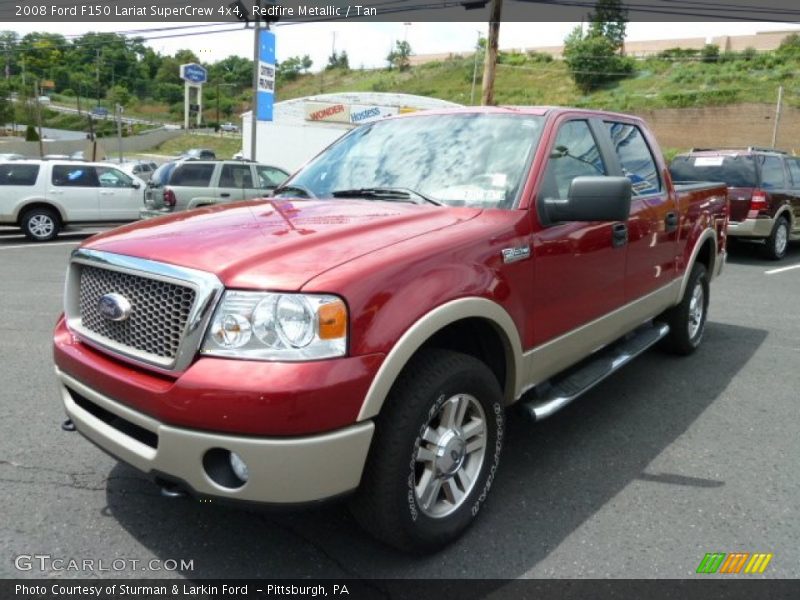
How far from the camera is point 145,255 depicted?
2.42 metres

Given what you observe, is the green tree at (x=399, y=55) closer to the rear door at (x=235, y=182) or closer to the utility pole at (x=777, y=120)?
the utility pole at (x=777, y=120)

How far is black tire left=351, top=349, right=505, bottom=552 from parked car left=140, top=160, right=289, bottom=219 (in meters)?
10.5

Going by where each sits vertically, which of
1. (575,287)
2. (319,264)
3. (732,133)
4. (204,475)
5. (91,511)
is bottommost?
(91,511)

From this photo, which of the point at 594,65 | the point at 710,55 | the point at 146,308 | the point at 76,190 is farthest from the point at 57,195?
the point at 710,55

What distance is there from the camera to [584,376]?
3.63m

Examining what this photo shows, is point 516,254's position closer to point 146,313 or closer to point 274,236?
point 274,236

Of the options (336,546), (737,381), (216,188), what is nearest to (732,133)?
(216,188)

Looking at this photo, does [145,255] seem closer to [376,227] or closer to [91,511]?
[376,227]

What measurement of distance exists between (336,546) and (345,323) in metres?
1.10

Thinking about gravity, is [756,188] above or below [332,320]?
above

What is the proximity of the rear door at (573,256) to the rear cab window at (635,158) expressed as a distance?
26cm

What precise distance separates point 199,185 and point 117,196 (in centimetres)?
227

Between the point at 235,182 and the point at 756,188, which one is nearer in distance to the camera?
the point at 756,188

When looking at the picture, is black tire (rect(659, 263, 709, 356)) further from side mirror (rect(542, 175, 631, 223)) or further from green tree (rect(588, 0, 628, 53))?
green tree (rect(588, 0, 628, 53))
